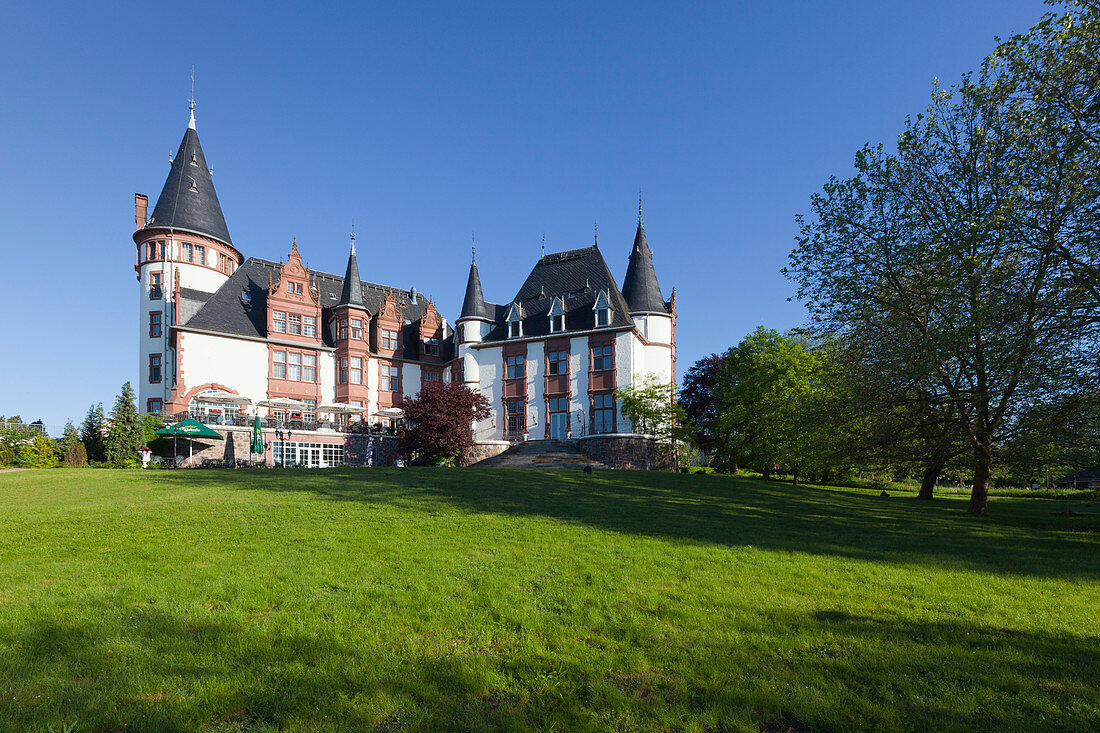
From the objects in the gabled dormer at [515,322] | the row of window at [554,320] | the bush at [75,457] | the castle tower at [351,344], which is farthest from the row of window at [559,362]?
the bush at [75,457]

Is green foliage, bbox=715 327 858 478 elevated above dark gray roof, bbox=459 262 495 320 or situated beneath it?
situated beneath

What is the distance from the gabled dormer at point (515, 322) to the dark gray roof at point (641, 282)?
8.55 meters

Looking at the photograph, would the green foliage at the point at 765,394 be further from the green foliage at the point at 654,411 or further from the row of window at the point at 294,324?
the row of window at the point at 294,324

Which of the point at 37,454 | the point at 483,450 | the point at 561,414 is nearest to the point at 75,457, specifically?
the point at 37,454

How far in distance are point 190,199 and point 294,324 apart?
13.7m

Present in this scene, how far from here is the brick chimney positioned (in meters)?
47.1

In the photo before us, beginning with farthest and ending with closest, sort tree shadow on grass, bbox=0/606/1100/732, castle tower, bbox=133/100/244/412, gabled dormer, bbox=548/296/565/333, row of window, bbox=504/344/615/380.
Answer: gabled dormer, bbox=548/296/565/333
row of window, bbox=504/344/615/380
castle tower, bbox=133/100/244/412
tree shadow on grass, bbox=0/606/1100/732

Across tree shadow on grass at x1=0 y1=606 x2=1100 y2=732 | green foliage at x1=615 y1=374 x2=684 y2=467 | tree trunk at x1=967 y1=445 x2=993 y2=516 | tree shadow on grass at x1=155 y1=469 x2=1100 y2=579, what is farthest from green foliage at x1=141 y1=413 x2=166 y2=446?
tree trunk at x1=967 y1=445 x2=993 y2=516

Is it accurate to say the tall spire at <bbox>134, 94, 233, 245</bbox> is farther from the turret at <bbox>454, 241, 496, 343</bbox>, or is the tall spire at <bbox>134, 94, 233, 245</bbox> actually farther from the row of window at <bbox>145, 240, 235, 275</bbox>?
the turret at <bbox>454, 241, 496, 343</bbox>

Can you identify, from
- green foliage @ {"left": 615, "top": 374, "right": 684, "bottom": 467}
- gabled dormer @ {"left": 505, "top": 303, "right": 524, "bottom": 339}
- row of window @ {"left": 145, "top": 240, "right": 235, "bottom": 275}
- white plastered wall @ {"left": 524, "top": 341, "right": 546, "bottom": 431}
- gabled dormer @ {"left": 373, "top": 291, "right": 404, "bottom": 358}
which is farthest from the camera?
gabled dormer @ {"left": 373, "top": 291, "right": 404, "bottom": 358}

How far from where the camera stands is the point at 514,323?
1839 inches

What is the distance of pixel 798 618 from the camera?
7.03 meters

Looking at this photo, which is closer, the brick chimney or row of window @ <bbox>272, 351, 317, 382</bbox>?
row of window @ <bbox>272, 351, 317, 382</bbox>

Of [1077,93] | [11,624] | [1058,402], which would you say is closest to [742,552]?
[11,624]
